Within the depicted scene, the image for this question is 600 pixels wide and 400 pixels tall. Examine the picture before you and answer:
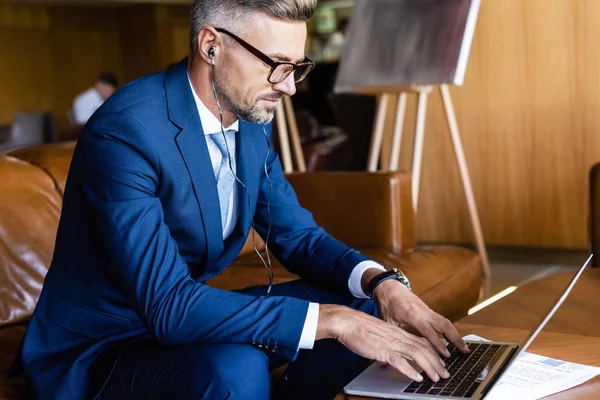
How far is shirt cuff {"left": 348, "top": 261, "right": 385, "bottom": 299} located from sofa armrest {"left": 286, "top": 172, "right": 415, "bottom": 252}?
40.3 inches

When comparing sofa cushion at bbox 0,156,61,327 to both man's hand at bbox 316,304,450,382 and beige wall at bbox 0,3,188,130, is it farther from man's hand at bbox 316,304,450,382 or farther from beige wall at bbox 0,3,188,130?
beige wall at bbox 0,3,188,130

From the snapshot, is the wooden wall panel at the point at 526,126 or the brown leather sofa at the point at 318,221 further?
the wooden wall panel at the point at 526,126

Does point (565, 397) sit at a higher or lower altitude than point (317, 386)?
higher

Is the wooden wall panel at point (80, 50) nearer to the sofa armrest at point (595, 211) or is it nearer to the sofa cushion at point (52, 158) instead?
the sofa cushion at point (52, 158)

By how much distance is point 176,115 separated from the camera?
5.34 feet

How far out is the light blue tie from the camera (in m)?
1.77

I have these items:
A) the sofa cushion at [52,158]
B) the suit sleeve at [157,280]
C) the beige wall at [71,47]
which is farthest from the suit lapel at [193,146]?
the beige wall at [71,47]

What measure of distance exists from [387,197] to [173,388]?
1548mm

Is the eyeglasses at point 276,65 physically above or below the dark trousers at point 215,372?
above

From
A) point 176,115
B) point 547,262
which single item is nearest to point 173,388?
point 176,115

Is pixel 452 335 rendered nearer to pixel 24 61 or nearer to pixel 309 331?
pixel 309 331

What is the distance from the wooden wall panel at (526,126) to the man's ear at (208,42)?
10.0 ft

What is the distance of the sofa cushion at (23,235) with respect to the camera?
226 centimetres

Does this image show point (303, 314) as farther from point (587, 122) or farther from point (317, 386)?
point (587, 122)
